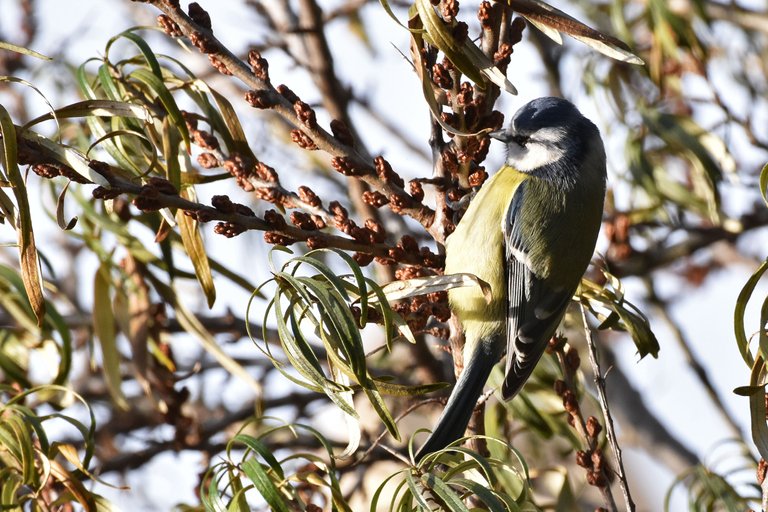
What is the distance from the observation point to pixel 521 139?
2697 millimetres

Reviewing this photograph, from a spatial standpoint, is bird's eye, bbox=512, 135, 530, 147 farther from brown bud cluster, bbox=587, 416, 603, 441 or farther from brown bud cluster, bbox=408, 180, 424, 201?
brown bud cluster, bbox=587, 416, 603, 441

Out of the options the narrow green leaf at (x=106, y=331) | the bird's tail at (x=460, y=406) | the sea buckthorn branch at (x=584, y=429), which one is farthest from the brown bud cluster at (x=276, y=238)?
the narrow green leaf at (x=106, y=331)

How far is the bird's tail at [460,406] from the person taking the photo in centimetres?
210

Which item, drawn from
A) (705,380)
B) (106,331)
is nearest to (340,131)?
(106,331)

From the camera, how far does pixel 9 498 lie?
6.11ft

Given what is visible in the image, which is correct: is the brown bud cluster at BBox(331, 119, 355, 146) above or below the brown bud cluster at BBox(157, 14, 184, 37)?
below

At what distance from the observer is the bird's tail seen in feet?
6.88

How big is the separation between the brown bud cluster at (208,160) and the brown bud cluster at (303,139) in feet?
0.80

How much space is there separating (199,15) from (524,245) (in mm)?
1117

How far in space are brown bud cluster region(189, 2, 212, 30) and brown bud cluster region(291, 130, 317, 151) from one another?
278 mm

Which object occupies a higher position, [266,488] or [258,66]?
[258,66]

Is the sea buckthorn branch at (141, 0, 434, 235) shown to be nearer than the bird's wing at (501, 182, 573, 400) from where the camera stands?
Yes

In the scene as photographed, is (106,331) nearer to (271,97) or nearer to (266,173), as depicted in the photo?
(266,173)

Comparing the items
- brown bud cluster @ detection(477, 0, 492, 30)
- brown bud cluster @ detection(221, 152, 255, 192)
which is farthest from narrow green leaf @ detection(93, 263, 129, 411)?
brown bud cluster @ detection(477, 0, 492, 30)
